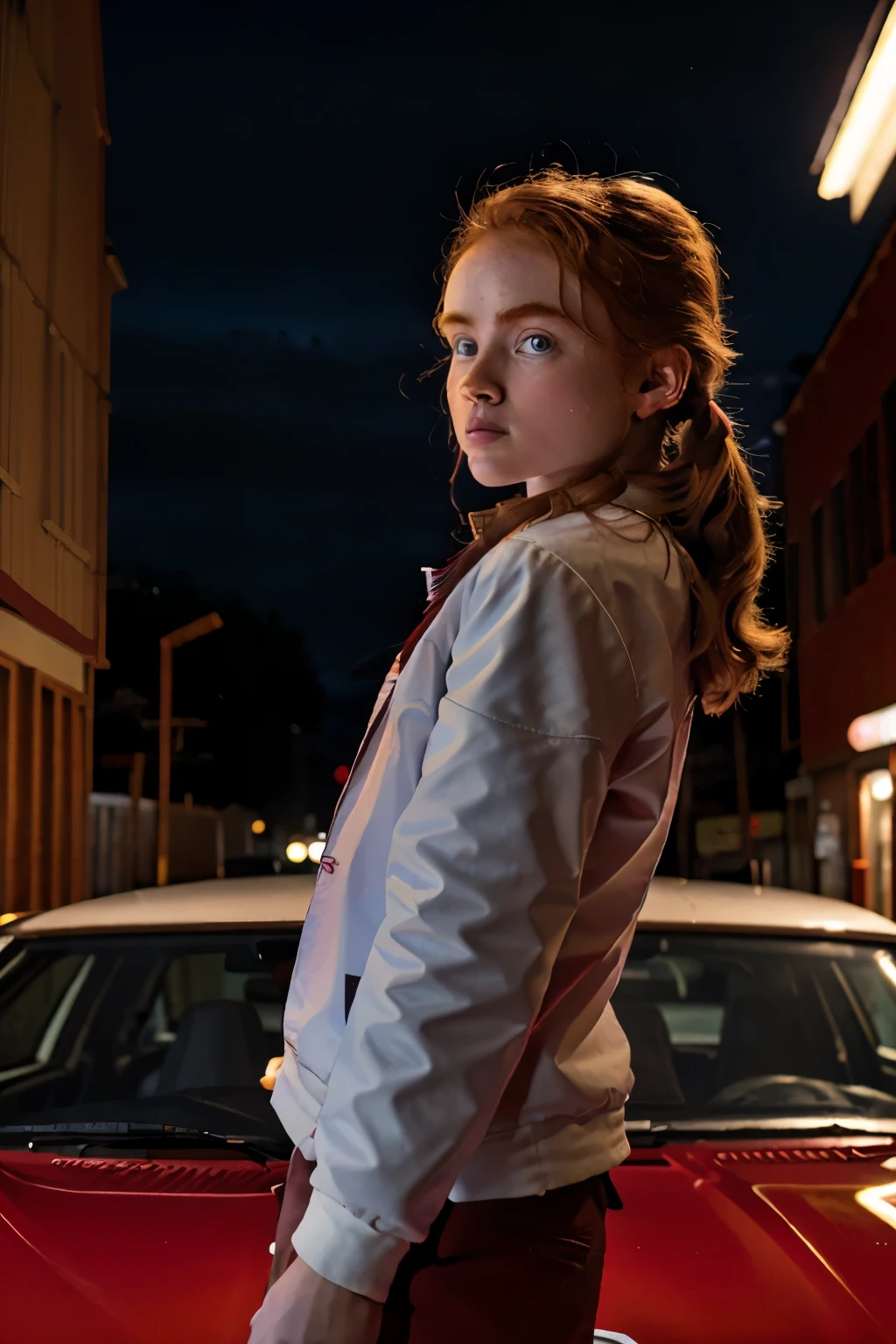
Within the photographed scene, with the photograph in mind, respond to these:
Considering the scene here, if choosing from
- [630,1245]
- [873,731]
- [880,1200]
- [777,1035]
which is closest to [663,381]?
[630,1245]

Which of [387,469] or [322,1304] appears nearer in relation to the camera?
[322,1304]

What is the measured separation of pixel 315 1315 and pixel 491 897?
0.27m

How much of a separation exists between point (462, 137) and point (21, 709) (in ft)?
9.97

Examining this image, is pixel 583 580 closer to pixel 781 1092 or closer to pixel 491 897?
pixel 491 897

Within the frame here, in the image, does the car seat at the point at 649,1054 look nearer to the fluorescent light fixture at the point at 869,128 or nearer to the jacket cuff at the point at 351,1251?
the jacket cuff at the point at 351,1251

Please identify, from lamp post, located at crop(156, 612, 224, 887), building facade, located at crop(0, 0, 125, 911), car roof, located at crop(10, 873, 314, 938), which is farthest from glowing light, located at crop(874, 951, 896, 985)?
lamp post, located at crop(156, 612, 224, 887)

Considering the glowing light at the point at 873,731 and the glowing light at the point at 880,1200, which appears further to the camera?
the glowing light at the point at 873,731

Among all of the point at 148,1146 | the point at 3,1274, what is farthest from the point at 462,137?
the point at 3,1274

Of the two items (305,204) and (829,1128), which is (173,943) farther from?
(305,204)

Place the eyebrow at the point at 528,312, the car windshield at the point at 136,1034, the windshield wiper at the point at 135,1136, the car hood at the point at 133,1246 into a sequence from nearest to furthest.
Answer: the eyebrow at the point at 528,312 < the car hood at the point at 133,1246 < the windshield wiper at the point at 135,1136 < the car windshield at the point at 136,1034

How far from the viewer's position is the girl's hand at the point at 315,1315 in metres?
0.78

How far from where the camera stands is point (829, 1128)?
6.07ft

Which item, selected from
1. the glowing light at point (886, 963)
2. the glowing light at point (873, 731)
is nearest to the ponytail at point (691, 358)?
the glowing light at point (886, 963)

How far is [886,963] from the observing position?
6.84 ft
